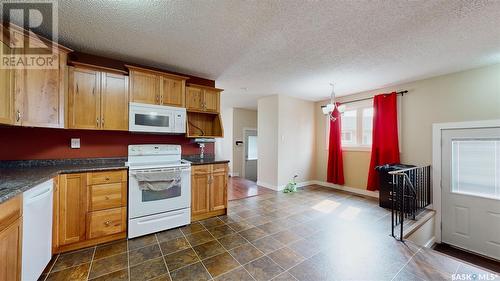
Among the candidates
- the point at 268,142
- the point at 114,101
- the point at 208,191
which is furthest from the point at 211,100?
the point at 268,142

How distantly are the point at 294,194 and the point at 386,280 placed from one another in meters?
2.92

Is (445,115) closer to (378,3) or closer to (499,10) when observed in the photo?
(499,10)

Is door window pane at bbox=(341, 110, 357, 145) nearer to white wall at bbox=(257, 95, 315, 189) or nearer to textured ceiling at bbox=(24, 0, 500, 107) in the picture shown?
white wall at bbox=(257, 95, 315, 189)

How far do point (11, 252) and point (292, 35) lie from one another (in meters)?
3.10

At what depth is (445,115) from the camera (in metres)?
3.46

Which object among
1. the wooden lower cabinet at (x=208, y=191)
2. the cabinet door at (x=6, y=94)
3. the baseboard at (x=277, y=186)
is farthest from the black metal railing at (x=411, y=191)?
the cabinet door at (x=6, y=94)

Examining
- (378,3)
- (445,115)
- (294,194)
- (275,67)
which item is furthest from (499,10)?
(294,194)

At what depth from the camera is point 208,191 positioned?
124 inches

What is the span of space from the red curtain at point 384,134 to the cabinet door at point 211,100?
3512 millimetres

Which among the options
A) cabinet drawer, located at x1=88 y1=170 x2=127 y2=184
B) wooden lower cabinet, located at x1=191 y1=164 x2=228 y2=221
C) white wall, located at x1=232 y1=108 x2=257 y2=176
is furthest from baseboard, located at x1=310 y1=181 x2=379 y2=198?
cabinet drawer, located at x1=88 y1=170 x2=127 y2=184

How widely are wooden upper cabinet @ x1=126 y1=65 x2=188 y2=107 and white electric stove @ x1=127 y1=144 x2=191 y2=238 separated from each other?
2.48 ft

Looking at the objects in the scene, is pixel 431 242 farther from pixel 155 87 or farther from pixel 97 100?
pixel 97 100

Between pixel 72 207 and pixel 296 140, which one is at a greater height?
pixel 296 140

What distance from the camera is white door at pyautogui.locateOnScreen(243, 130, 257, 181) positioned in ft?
24.7
